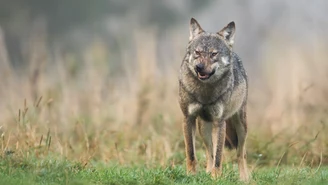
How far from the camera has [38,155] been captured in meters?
10.7

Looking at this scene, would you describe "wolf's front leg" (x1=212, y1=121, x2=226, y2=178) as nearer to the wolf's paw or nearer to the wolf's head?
the wolf's paw

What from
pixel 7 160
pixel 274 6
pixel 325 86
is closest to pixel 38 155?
→ pixel 7 160

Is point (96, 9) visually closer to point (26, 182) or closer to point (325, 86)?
point (325, 86)

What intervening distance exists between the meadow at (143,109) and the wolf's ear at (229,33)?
5.47 feet

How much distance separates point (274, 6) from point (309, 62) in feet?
30.9

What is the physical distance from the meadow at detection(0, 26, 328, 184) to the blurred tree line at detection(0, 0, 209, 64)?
10.8 m

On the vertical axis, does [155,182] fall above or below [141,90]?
below

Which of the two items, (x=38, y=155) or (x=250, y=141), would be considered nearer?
(x=38, y=155)

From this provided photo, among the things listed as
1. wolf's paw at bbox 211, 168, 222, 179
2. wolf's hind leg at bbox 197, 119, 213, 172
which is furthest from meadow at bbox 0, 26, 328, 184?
wolf's paw at bbox 211, 168, 222, 179

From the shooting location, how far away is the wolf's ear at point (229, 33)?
10.4 m

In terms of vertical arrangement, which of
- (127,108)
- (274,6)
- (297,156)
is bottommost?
(297,156)

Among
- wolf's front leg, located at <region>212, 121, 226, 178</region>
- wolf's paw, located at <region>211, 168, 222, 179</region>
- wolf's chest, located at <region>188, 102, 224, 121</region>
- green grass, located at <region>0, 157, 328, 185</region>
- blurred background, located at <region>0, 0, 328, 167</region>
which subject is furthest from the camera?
blurred background, located at <region>0, 0, 328, 167</region>

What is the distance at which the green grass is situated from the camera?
850 cm

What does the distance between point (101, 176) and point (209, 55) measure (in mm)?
2112
